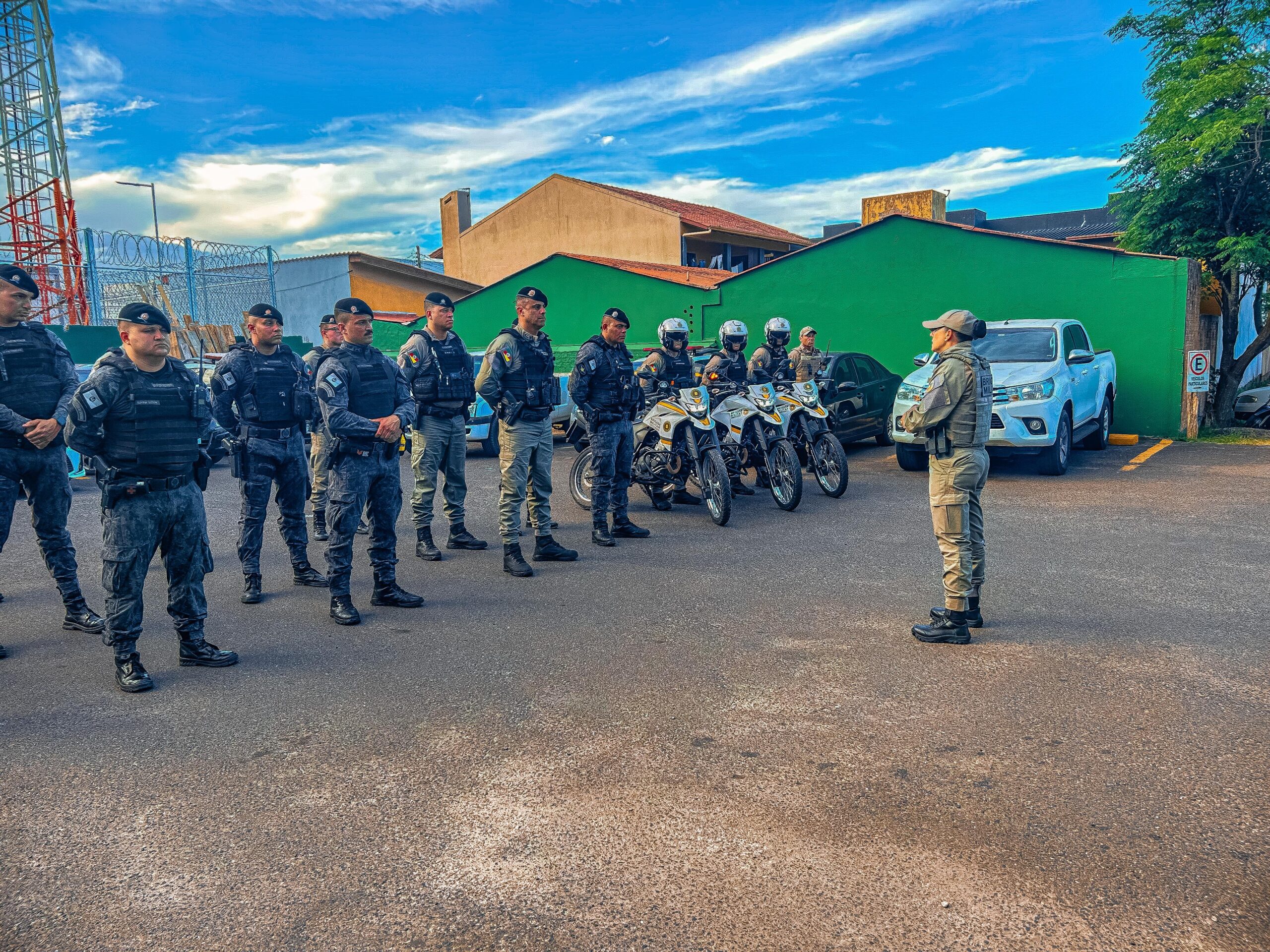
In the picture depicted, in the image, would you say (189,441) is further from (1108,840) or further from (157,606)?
(1108,840)

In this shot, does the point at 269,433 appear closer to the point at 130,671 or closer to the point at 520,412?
the point at 520,412

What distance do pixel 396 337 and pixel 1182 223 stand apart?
1765 centimetres

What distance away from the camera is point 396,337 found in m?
24.0

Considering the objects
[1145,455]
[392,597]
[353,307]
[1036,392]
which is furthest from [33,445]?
[1145,455]

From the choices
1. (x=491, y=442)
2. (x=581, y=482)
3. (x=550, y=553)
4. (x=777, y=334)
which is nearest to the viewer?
(x=550, y=553)

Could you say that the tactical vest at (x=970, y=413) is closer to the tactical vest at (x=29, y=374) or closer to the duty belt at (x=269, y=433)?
the duty belt at (x=269, y=433)

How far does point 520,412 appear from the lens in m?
7.04

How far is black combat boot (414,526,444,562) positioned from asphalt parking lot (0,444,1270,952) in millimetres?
777

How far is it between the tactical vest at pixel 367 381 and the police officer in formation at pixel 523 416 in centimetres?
106

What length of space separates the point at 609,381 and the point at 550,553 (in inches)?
60.5

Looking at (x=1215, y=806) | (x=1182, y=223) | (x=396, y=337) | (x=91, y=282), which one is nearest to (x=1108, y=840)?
(x=1215, y=806)

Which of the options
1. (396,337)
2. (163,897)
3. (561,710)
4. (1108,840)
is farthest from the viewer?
(396,337)

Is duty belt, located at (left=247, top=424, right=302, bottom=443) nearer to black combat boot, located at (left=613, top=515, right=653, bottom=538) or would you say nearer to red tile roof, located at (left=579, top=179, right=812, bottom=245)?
black combat boot, located at (left=613, top=515, right=653, bottom=538)

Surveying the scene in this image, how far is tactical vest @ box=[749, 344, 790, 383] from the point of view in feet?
32.9
